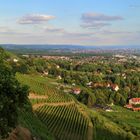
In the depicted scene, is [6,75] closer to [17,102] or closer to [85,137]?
[17,102]

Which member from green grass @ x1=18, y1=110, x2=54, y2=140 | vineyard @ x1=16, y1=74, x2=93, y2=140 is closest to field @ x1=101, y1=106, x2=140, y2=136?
vineyard @ x1=16, y1=74, x2=93, y2=140

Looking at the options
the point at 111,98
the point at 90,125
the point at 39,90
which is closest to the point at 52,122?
the point at 90,125

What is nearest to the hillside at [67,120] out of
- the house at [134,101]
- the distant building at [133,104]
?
the distant building at [133,104]

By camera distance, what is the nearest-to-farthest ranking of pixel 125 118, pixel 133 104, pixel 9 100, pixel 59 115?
pixel 9 100 < pixel 59 115 < pixel 125 118 < pixel 133 104

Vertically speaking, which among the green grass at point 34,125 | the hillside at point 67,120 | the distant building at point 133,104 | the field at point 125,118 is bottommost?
the distant building at point 133,104

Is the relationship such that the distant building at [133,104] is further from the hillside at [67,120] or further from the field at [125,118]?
the hillside at [67,120]

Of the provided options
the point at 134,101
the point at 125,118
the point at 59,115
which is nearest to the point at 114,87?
the point at 134,101

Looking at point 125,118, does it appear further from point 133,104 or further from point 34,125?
point 34,125

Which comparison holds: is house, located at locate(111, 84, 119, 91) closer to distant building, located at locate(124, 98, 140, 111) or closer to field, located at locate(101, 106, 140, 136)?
distant building, located at locate(124, 98, 140, 111)
